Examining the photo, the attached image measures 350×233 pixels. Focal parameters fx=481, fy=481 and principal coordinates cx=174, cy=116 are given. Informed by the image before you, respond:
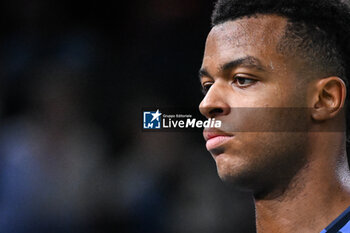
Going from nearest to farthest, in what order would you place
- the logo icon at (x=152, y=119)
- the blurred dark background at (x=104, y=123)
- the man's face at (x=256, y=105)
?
1. the man's face at (x=256, y=105)
2. the logo icon at (x=152, y=119)
3. the blurred dark background at (x=104, y=123)

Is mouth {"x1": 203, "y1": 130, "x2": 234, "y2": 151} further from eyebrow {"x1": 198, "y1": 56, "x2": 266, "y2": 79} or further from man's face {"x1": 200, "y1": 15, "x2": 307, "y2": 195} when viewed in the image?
eyebrow {"x1": 198, "y1": 56, "x2": 266, "y2": 79}

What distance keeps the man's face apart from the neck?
4 cm

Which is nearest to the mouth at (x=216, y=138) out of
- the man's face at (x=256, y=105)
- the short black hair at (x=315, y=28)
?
the man's face at (x=256, y=105)

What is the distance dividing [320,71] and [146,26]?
1.23 metres

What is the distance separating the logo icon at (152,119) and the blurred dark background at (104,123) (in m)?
0.58

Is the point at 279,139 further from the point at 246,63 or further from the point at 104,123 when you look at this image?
the point at 104,123

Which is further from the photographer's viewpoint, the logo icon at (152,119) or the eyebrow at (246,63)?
the logo icon at (152,119)

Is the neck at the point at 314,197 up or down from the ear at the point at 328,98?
down

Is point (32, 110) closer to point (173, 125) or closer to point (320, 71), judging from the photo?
point (173, 125)

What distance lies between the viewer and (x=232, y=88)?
48.6 inches

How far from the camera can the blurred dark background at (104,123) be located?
223 cm

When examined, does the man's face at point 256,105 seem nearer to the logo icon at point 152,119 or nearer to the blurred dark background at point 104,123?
the logo icon at point 152,119

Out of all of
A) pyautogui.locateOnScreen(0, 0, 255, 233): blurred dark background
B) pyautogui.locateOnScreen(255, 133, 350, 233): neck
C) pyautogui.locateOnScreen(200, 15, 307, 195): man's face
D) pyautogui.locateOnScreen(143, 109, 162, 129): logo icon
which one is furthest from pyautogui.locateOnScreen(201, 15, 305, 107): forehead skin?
pyautogui.locateOnScreen(0, 0, 255, 233): blurred dark background

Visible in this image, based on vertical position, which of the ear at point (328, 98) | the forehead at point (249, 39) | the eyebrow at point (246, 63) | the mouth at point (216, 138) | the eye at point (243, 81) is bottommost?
the mouth at point (216, 138)
